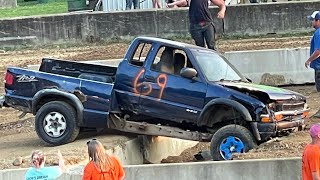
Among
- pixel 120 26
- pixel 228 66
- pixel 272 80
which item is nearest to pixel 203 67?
pixel 228 66

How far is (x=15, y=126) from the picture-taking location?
17.2 metres

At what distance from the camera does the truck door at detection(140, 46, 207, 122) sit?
43.3 ft

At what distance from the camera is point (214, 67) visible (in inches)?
535

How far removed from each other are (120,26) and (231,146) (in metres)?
15.3

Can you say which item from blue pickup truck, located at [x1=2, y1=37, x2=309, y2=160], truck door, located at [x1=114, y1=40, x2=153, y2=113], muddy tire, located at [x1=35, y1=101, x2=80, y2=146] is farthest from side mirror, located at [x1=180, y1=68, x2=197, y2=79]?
muddy tire, located at [x1=35, y1=101, x2=80, y2=146]

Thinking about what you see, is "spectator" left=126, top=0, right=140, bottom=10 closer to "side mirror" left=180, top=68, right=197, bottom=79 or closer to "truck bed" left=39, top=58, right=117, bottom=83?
"truck bed" left=39, top=58, right=117, bottom=83

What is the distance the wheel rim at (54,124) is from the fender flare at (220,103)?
2372mm

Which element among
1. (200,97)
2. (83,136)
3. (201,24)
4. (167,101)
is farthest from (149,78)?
(201,24)

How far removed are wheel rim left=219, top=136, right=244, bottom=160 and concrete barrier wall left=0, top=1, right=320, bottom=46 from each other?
46.5ft

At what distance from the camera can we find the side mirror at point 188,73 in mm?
13117

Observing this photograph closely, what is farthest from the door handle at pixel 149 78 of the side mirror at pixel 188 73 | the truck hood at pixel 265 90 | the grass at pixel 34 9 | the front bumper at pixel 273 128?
the grass at pixel 34 9

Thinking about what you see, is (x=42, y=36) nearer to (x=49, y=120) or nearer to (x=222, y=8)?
(x=222, y=8)

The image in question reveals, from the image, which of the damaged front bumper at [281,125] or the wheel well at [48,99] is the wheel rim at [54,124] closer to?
the wheel well at [48,99]

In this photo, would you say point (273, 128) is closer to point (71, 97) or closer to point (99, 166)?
point (71, 97)
